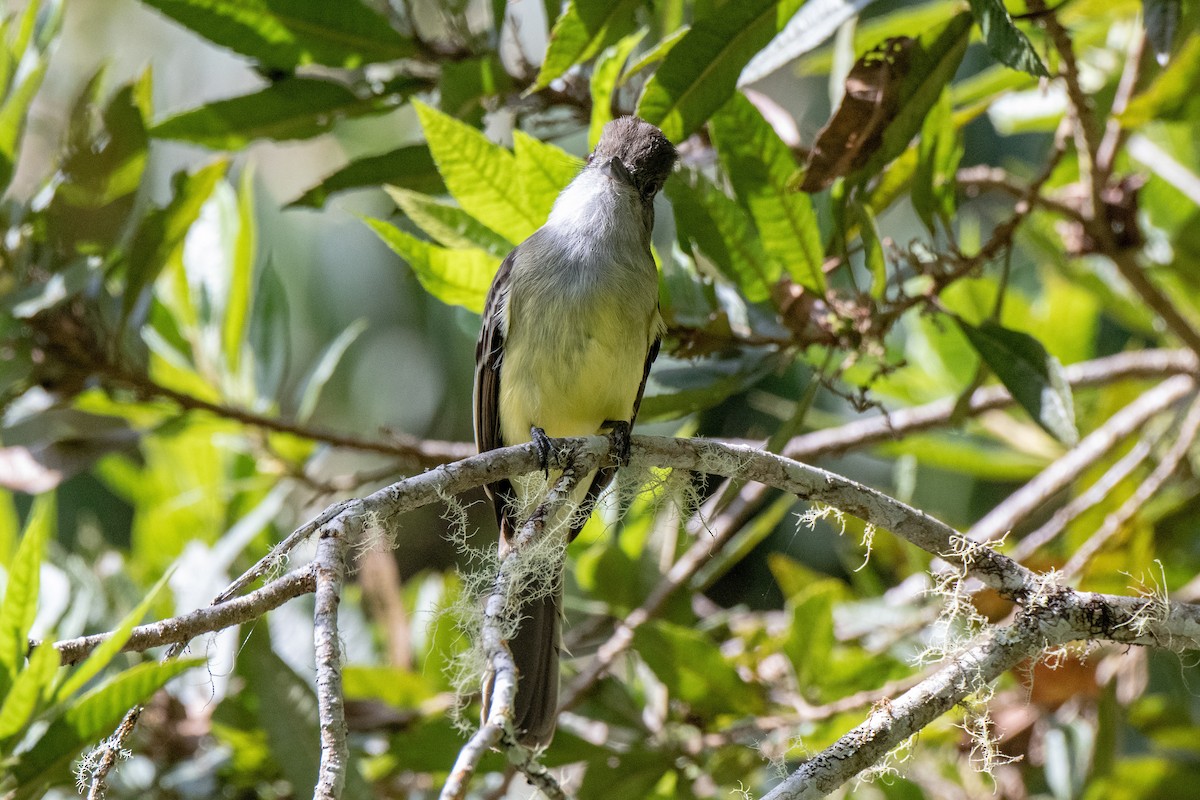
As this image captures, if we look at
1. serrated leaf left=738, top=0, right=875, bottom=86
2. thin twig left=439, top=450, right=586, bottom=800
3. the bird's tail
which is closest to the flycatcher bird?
the bird's tail

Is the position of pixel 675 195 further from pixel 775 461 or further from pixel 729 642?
pixel 729 642

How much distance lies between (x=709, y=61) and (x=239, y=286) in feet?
5.54

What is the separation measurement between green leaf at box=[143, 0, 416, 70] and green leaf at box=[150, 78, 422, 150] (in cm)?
7

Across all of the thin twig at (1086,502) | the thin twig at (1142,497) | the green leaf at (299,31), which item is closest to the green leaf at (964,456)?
the thin twig at (1086,502)

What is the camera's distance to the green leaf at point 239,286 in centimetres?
344

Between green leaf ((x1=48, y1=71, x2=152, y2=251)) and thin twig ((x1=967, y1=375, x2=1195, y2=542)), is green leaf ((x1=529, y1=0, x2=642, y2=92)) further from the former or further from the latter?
thin twig ((x1=967, y1=375, x2=1195, y2=542))

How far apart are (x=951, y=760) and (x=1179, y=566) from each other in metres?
0.88

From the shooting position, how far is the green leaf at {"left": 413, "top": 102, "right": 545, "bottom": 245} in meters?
2.41

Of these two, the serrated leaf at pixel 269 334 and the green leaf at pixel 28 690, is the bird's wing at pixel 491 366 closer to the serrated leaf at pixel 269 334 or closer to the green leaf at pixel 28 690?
the serrated leaf at pixel 269 334

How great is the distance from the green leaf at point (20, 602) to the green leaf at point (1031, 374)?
1.82 meters

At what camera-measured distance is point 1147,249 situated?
359 centimetres

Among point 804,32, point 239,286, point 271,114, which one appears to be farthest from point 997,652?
point 239,286

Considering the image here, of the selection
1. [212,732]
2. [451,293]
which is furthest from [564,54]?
[212,732]

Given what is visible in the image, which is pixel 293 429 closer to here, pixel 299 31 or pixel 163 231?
pixel 163 231
